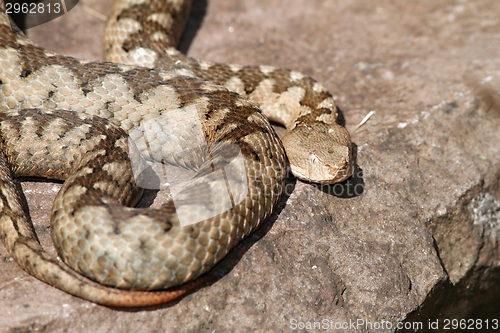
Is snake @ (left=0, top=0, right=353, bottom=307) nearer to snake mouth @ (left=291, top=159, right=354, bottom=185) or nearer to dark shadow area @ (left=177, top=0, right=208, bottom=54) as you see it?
snake mouth @ (left=291, top=159, right=354, bottom=185)

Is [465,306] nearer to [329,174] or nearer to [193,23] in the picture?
[329,174]

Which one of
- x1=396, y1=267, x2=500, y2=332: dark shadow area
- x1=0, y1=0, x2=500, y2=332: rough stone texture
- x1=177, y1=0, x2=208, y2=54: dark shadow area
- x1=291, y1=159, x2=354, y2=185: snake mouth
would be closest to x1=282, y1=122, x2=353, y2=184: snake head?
x1=291, y1=159, x2=354, y2=185: snake mouth

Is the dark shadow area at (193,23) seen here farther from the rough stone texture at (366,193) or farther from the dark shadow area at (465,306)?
the dark shadow area at (465,306)

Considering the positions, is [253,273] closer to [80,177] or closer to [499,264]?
[80,177]

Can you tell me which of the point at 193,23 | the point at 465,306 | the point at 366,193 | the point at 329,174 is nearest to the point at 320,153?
the point at 329,174

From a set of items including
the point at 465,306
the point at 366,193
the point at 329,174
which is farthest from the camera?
the point at 465,306

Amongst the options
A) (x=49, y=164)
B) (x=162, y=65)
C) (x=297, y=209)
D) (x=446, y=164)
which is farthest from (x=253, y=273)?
(x=162, y=65)

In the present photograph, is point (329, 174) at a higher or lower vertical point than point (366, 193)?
higher
